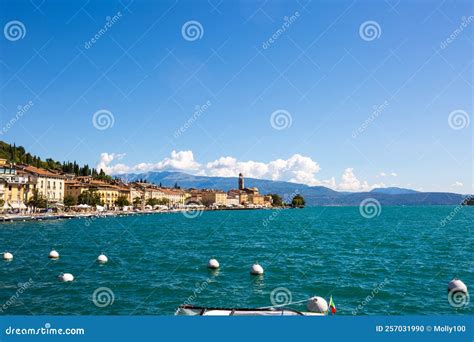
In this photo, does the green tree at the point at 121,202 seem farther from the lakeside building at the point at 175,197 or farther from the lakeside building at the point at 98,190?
the lakeside building at the point at 175,197

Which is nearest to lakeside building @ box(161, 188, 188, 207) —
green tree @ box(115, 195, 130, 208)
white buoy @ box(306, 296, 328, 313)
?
green tree @ box(115, 195, 130, 208)

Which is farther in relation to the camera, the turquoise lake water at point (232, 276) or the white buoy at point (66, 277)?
the white buoy at point (66, 277)

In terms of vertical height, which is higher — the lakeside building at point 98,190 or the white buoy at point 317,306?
the lakeside building at point 98,190

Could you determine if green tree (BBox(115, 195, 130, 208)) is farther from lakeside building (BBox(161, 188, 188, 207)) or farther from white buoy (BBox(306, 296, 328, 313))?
white buoy (BBox(306, 296, 328, 313))

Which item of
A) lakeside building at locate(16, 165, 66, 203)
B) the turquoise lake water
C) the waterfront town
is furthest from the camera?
lakeside building at locate(16, 165, 66, 203)

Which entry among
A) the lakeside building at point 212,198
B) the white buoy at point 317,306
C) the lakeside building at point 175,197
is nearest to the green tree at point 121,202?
the lakeside building at point 175,197

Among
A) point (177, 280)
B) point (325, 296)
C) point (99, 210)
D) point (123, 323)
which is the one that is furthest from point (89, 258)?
point (99, 210)

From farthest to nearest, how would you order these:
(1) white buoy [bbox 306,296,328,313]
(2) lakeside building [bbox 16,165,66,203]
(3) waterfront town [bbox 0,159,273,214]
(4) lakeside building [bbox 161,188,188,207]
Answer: (4) lakeside building [bbox 161,188,188,207], (2) lakeside building [bbox 16,165,66,203], (3) waterfront town [bbox 0,159,273,214], (1) white buoy [bbox 306,296,328,313]

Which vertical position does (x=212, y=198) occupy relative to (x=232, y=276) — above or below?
above

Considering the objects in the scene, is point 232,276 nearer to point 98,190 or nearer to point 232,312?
point 232,312

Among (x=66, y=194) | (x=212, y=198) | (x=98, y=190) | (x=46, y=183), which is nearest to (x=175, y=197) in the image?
(x=212, y=198)

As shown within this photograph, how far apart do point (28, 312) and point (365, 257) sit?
66.3 feet

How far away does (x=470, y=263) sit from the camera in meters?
25.4

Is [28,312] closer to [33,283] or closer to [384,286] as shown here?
[33,283]
